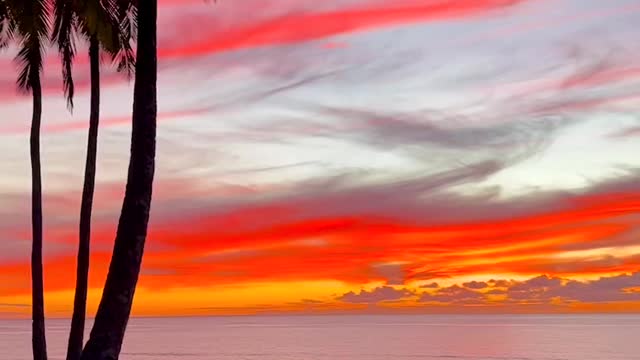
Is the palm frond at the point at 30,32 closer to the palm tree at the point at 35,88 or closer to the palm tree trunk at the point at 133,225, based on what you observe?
the palm tree at the point at 35,88

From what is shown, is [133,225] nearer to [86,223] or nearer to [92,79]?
[86,223]

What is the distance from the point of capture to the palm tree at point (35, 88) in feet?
88.7

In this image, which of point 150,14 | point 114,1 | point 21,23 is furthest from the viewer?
point 21,23

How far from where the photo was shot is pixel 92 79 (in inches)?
1137

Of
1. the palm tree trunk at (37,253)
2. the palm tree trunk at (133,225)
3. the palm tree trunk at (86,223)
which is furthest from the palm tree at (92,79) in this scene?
the palm tree trunk at (133,225)

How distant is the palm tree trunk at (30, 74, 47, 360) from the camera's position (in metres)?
28.8

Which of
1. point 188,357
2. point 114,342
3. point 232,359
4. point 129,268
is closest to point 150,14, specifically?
point 129,268

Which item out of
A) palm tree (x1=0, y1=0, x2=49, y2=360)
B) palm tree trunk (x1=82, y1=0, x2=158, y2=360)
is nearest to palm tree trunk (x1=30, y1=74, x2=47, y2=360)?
palm tree (x1=0, y1=0, x2=49, y2=360)

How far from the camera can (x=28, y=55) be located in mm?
29453

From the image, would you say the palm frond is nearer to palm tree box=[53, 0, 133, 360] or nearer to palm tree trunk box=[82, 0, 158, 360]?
palm tree box=[53, 0, 133, 360]

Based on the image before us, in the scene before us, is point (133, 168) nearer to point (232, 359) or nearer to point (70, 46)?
point (70, 46)

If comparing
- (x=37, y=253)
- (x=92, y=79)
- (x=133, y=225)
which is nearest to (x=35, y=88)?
(x=92, y=79)

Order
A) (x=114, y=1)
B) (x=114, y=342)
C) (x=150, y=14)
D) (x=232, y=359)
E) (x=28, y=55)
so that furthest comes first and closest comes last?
1. (x=232, y=359)
2. (x=28, y=55)
3. (x=114, y=1)
4. (x=150, y=14)
5. (x=114, y=342)

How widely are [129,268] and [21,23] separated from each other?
11.0 meters
